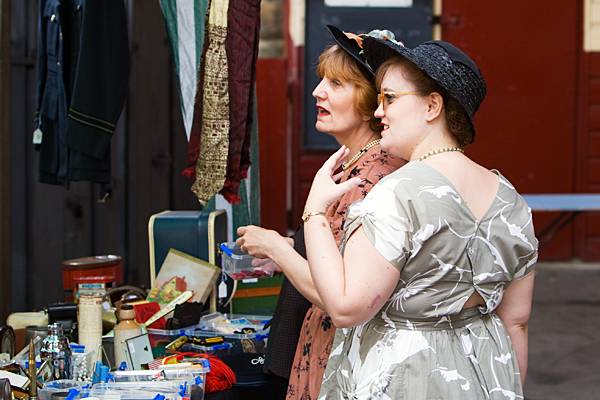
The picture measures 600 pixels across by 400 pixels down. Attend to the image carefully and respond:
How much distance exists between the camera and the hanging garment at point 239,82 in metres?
3.74

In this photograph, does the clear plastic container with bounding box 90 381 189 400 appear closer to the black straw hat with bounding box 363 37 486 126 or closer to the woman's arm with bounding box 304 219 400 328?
the woman's arm with bounding box 304 219 400 328

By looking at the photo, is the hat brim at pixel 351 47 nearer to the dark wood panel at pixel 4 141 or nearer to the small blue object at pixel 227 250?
the small blue object at pixel 227 250

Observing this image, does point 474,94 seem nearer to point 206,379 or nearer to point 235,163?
point 206,379

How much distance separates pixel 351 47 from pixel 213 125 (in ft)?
3.53

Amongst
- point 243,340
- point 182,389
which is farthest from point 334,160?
point 243,340

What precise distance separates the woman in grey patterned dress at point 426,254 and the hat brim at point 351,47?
1.30ft

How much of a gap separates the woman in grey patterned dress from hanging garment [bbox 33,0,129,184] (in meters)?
1.93

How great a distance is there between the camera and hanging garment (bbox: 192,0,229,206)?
3695mm

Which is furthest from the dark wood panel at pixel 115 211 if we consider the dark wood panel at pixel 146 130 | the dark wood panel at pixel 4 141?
the dark wood panel at pixel 4 141

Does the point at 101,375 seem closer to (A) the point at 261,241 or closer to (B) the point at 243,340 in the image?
(A) the point at 261,241

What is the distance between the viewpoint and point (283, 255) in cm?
245

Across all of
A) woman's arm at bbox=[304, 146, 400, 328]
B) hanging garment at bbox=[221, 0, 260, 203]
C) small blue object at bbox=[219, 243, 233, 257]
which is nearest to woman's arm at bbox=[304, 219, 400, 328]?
woman's arm at bbox=[304, 146, 400, 328]

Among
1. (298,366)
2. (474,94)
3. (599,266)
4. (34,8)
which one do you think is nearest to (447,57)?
(474,94)

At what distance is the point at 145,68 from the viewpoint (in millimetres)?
5957
